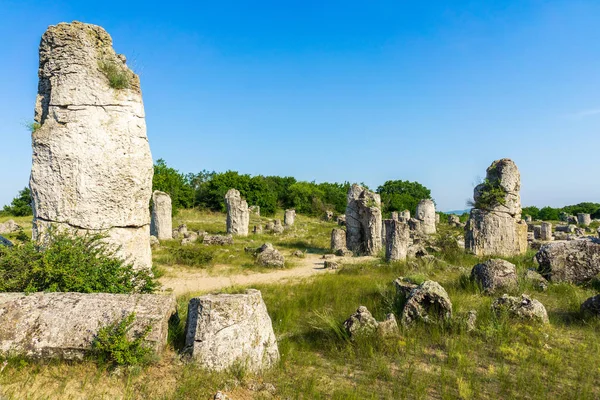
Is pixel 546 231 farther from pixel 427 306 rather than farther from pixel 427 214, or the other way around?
pixel 427 306

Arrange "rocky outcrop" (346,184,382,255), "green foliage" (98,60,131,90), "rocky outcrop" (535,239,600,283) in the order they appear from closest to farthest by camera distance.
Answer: "green foliage" (98,60,131,90) → "rocky outcrop" (535,239,600,283) → "rocky outcrop" (346,184,382,255)

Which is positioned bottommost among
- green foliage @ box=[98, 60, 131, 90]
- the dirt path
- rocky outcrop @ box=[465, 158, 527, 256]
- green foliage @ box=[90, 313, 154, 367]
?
the dirt path

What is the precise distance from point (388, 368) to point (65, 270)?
4334mm

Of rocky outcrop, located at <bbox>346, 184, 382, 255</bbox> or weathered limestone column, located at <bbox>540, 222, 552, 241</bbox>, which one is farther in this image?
weathered limestone column, located at <bbox>540, 222, 552, 241</bbox>

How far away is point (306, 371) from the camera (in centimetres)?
417

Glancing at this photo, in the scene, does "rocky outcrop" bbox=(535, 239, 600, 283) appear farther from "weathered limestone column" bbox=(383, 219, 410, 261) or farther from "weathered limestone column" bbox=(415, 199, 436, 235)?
"weathered limestone column" bbox=(415, 199, 436, 235)

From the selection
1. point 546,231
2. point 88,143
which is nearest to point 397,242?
point 88,143

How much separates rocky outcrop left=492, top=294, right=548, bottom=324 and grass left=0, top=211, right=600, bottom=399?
5.7 inches

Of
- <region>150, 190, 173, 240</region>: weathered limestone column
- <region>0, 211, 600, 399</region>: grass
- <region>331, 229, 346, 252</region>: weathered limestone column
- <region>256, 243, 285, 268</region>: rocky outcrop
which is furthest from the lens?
<region>150, 190, 173, 240</region>: weathered limestone column

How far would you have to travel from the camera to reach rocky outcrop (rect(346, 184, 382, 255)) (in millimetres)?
15547

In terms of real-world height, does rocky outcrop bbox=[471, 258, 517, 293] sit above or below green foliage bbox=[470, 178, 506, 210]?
below

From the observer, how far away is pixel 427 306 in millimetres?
5391

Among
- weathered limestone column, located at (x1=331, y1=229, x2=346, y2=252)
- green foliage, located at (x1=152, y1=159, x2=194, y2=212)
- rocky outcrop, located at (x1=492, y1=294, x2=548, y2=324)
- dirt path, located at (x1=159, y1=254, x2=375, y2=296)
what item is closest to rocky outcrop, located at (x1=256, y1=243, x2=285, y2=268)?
dirt path, located at (x1=159, y1=254, x2=375, y2=296)

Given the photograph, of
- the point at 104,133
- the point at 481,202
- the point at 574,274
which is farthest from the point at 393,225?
the point at 104,133
